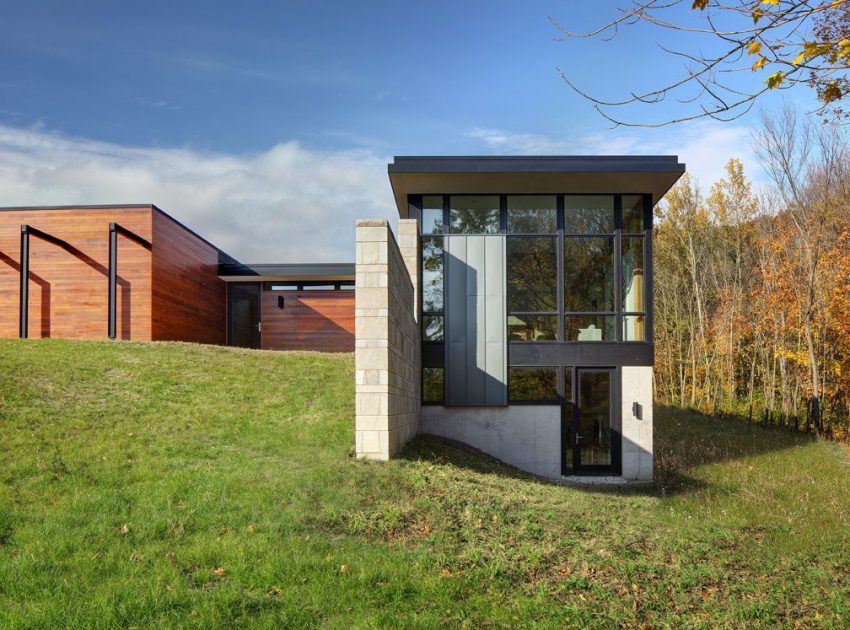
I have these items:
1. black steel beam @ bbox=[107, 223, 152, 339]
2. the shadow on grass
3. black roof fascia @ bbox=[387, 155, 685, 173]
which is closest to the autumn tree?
the shadow on grass

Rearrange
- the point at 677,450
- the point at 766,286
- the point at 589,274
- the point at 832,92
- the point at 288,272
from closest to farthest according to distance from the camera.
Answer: the point at 832,92, the point at 589,274, the point at 677,450, the point at 766,286, the point at 288,272

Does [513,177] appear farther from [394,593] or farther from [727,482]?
[394,593]

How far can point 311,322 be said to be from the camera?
22.5m

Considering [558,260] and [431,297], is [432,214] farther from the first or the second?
[558,260]

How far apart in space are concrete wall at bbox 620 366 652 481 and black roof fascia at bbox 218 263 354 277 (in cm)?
1143

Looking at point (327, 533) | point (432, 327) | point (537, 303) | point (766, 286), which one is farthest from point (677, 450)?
point (327, 533)

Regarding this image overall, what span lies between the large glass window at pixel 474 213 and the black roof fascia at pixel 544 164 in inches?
33.7

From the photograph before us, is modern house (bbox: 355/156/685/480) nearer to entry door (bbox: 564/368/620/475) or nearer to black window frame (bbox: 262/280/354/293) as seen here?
entry door (bbox: 564/368/620/475)

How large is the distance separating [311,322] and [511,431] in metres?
11.3

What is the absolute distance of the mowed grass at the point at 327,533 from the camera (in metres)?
4.78

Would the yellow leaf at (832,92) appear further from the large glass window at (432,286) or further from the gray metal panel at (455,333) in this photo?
the large glass window at (432,286)

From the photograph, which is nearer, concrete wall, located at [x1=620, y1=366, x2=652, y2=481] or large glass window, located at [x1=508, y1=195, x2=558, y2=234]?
concrete wall, located at [x1=620, y1=366, x2=652, y2=481]

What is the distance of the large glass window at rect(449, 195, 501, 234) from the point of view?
12.9 m

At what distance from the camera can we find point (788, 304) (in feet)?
68.8
